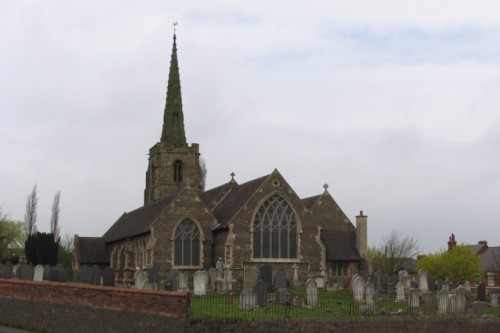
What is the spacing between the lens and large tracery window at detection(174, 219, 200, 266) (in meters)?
40.9

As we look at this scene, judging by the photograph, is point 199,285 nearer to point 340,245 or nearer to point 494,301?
point 494,301

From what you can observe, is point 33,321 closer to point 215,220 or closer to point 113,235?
point 215,220

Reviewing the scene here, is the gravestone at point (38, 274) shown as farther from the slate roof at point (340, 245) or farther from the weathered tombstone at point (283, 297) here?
the slate roof at point (340, 245)

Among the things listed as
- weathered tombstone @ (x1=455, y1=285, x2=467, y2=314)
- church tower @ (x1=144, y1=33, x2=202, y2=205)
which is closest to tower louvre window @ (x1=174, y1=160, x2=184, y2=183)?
church tower @ (x1=144, y1=33, x2=202, y2=205)

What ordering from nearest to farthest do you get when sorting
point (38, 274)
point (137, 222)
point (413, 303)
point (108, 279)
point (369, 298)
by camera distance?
point (369, 298) < point (413, 303) < point (38, 274) < point (108, 279) < point (137, 222)

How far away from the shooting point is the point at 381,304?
28438 mm

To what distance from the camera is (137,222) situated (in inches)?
1863

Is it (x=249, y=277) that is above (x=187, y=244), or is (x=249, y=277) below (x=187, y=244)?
below

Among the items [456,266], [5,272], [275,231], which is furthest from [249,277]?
[456,266]

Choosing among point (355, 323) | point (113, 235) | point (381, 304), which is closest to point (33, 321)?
point (355, 323)

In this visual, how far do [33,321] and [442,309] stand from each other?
1509cm

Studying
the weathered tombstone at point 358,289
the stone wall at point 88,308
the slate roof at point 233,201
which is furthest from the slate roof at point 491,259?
the stone wall at point 88,308

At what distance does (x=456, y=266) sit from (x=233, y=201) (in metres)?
21.2

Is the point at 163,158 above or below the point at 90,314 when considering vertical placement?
above
